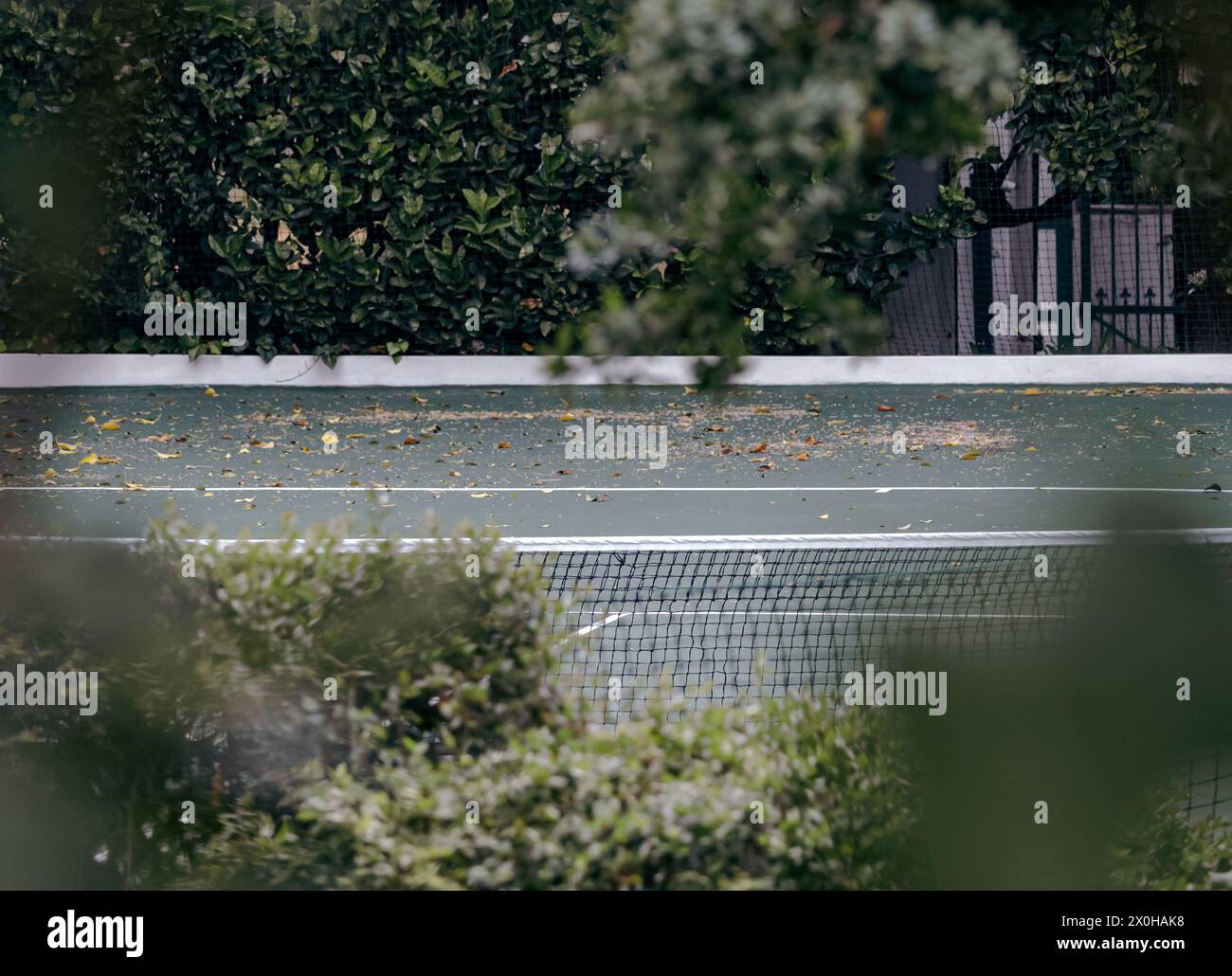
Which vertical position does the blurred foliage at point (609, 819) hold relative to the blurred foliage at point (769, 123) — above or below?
below

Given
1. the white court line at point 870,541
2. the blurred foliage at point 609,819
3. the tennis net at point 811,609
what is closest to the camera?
the blurred foliage at point 609,819

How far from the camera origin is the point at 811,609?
25.9ft

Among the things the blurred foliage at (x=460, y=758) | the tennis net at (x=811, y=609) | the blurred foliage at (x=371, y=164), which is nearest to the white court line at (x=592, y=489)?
the tennis net at (x=811, y=609)

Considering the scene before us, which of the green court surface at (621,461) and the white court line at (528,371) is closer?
the green court surface at (621,461)

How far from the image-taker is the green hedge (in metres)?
17.6

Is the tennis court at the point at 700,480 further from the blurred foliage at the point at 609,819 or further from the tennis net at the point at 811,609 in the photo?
the blurred foliage at the point at 609,819

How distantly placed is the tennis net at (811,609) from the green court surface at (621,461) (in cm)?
132

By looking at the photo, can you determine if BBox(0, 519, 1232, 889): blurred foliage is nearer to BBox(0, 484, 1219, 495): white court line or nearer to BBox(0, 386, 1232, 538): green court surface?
BBox(0, 386, 1232, 538): green court surface

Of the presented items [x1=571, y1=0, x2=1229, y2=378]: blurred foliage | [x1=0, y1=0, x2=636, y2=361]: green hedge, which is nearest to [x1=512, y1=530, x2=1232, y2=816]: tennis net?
[x1=571, y1=0, x2=1229, y2=378]: blurred foliage

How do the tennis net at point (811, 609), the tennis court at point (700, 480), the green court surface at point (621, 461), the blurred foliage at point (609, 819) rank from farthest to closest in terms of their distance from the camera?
the green court surface at point (621, 461) → the tennis court at point (700, 480) → the tennis net at point (811, 609) → the blurred foliage at point (609, 819)

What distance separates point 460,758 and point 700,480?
9498 millimetres

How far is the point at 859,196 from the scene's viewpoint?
→ 125 inches

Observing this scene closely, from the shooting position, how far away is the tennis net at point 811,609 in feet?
19.8
